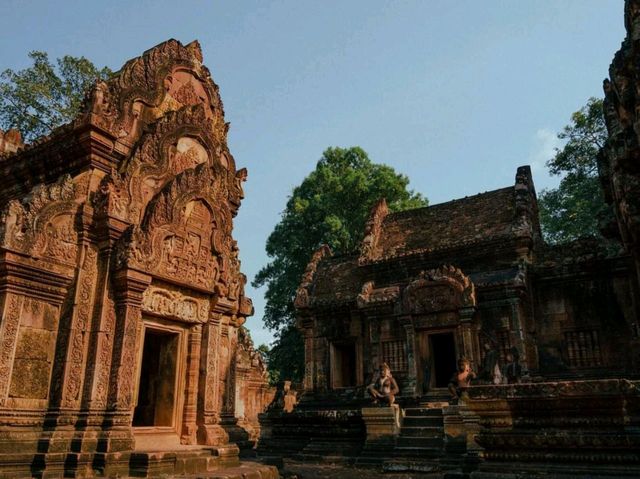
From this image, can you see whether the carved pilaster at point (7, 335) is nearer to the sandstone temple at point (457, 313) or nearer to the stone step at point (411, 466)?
the sandstone temple at point (457, 313)

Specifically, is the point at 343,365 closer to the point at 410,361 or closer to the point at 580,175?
the point at 410,361

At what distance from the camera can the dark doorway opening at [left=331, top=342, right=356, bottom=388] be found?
19938 mm

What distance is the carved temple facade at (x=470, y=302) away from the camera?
15500 mm

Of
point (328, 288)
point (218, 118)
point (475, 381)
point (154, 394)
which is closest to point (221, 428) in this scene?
point (154, 394)

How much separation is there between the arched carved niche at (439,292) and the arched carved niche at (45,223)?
12526 millimetres

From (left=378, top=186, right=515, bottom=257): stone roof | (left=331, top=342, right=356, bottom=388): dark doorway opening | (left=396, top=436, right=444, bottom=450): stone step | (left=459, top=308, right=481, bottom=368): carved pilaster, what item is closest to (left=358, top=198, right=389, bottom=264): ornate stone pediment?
(left=378, top=186, right=515, bottom=257): stone roof

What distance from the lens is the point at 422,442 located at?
524 inches

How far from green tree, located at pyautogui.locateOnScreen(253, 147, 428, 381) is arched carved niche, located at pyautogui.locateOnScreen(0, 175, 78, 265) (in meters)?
22.7

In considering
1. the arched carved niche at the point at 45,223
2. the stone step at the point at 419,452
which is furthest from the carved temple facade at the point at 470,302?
the arched carved niche at the point at 45,223

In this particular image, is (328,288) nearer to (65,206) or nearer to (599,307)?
(599,307)

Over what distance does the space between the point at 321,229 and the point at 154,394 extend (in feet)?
74.4

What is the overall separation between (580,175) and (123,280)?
27.9 metres

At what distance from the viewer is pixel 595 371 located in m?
14.9

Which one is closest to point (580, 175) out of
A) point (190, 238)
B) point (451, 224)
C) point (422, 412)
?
point (451, 224)
